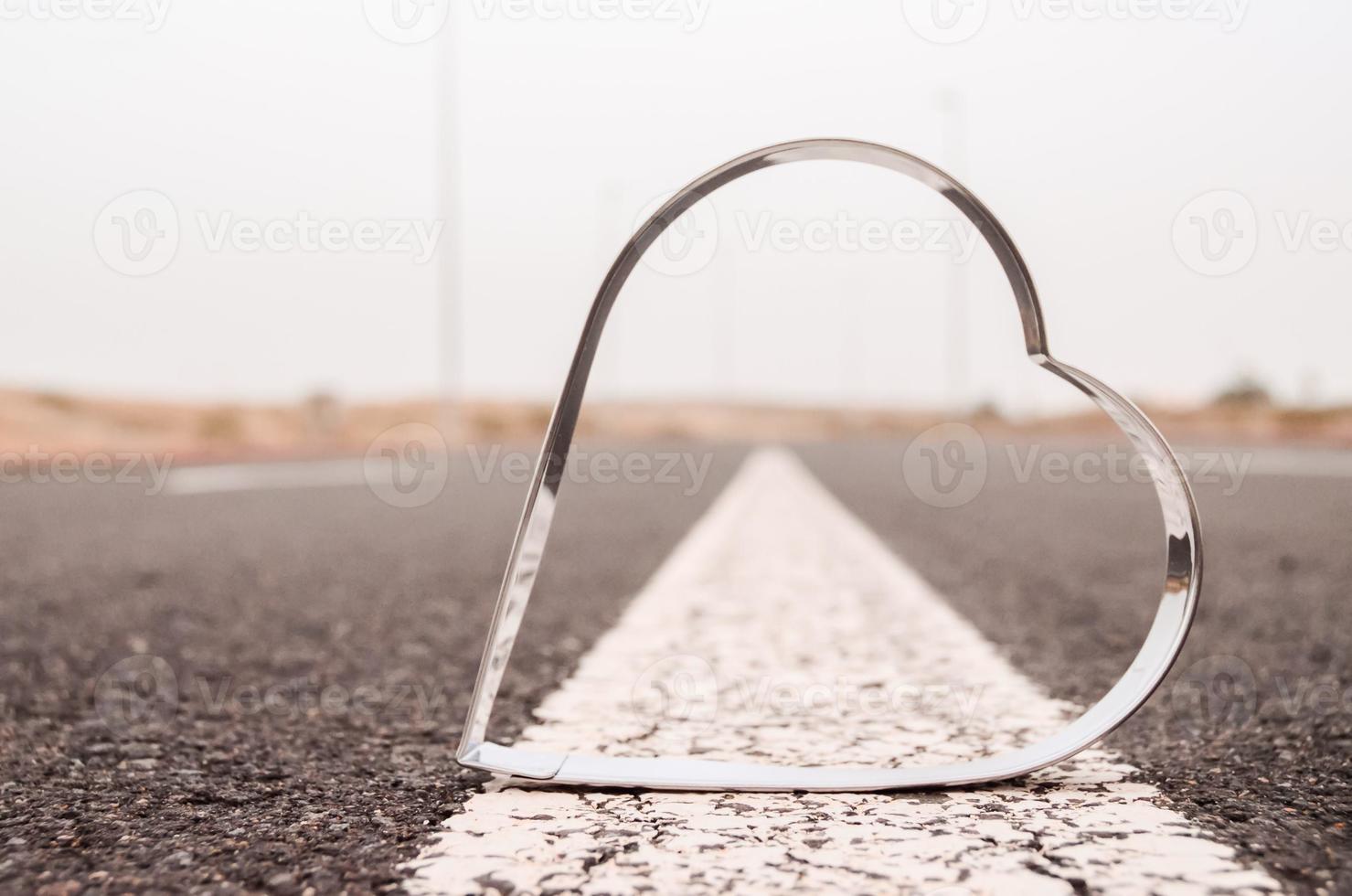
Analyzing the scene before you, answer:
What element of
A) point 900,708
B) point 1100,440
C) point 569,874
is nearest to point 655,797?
point 569,874

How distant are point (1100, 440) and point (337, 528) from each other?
69.1 feet

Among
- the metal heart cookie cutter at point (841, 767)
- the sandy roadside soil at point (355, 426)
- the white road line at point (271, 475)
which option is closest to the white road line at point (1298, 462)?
the sandy roadside soil at point (355, 426)

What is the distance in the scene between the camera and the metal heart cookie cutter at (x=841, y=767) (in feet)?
5.22

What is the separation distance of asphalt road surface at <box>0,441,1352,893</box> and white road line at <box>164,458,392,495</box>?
13.3ft

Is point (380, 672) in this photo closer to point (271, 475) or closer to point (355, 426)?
point (271, 475)

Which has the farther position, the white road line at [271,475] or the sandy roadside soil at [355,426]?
the sandy roadside soil at [355,426]

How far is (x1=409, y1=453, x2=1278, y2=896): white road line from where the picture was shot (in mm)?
1236

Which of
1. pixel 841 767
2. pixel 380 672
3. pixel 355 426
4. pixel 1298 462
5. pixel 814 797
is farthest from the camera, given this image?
pixel 355 426

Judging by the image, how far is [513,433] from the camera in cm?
3278

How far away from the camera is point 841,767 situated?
172 centimetres

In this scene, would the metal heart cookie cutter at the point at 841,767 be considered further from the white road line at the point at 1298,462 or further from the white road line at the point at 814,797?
the white road line at the point at 1298,462

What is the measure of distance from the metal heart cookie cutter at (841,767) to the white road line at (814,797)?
0.14 ft

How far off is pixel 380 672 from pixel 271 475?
449 inches

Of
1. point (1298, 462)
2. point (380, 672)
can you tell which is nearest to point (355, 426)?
point (1298, 462)
